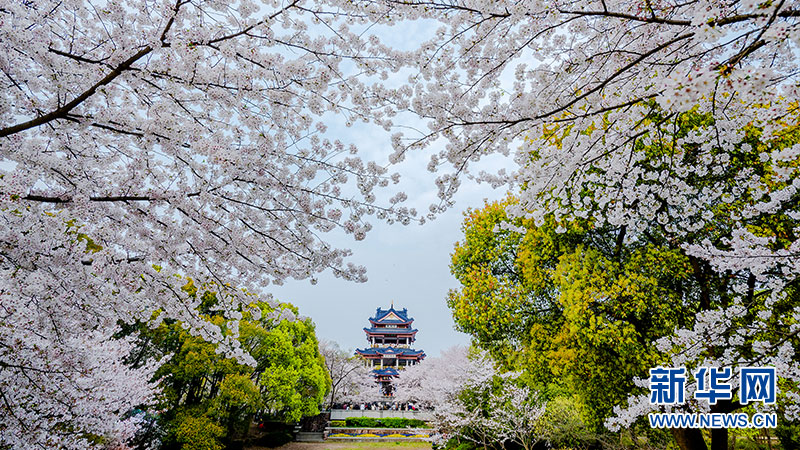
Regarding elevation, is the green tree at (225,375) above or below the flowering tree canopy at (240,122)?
below

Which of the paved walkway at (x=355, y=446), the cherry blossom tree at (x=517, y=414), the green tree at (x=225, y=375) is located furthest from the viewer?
the paved walkway at (x=355, y=446)

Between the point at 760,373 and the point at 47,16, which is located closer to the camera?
the point at 47,16

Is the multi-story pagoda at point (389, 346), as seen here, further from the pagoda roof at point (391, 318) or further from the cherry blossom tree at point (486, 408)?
the cherry blossom tree at point (486, 408)

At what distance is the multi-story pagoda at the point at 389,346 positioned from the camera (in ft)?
131

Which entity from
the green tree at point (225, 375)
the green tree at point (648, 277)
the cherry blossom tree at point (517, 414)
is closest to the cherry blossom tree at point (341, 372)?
the green tree at point (225, 375)

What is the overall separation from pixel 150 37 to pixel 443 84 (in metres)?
2.03

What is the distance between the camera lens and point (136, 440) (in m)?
12.0

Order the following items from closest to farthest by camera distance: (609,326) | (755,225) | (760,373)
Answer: (760,373), (755,225), (609,326)

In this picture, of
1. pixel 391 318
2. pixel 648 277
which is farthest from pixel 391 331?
pixel 648 277

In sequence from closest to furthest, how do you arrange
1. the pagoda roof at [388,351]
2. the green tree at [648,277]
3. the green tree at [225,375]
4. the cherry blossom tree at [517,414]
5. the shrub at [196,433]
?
the green tree at [648,277]
the cherry blossom tree at [517,414]
the shrub at [196,433]
the green tree at [225,375]
the pagoda roof at [388,351]

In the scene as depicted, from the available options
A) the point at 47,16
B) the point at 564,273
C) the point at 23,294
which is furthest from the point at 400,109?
the point at 564,273

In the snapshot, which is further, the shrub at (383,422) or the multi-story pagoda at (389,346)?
the multi-story pagoda at (389,346)


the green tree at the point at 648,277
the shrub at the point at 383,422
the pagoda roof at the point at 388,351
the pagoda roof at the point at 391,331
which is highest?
the green tree at the point at 648,277

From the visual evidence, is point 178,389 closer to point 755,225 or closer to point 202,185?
point 202,185
